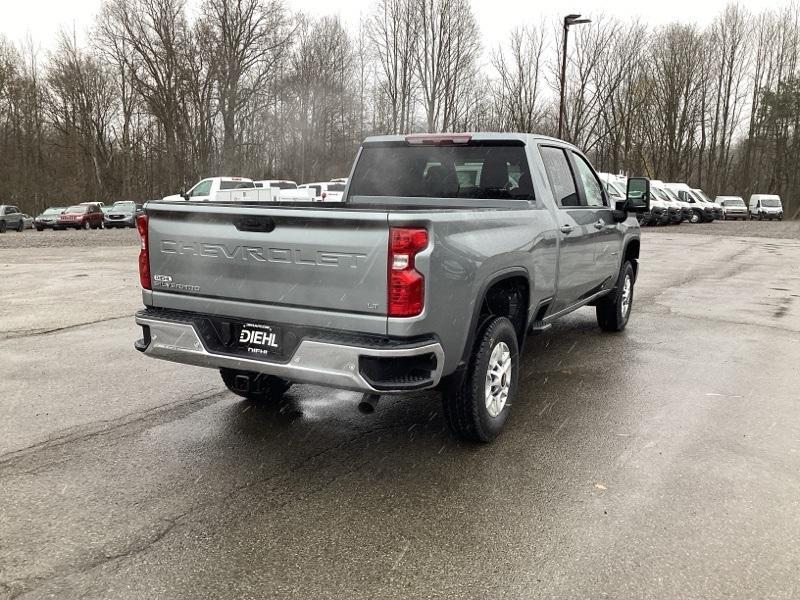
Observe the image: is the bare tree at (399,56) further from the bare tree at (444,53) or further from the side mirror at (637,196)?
the side mirror at (637,196)

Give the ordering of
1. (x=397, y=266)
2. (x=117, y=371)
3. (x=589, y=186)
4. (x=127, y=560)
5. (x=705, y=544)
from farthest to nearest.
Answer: (x=589, y=186) → (x=117, y=371) → (x=397, y=266) → (x=705, y=544) → (x=127, y=560)

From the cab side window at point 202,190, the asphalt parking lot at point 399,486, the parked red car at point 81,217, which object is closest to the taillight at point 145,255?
the asphalt parking lot at point 399,486

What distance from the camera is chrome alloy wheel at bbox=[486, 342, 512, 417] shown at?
4.13 metres

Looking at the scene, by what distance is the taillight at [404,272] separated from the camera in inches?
127

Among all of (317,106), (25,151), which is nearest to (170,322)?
(317,106)

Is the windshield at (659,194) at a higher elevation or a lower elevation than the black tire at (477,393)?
higher

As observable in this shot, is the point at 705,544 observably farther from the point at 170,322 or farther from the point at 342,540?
the point at 170,322

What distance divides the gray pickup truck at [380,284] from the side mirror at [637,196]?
1.84 metres

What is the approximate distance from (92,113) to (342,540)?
2043 inches

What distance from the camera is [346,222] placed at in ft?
10.8

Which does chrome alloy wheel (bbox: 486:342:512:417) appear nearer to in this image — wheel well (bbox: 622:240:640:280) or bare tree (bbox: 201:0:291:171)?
wheel well (bbox: 622:240:640:280)

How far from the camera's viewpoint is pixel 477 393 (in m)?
3.92

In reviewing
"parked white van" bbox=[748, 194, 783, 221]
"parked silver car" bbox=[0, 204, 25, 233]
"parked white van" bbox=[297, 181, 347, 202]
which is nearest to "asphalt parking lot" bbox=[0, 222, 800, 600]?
"parked white van" bbox=[297, 181, 347, 202]

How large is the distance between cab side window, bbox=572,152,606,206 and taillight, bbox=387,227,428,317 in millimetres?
3308
